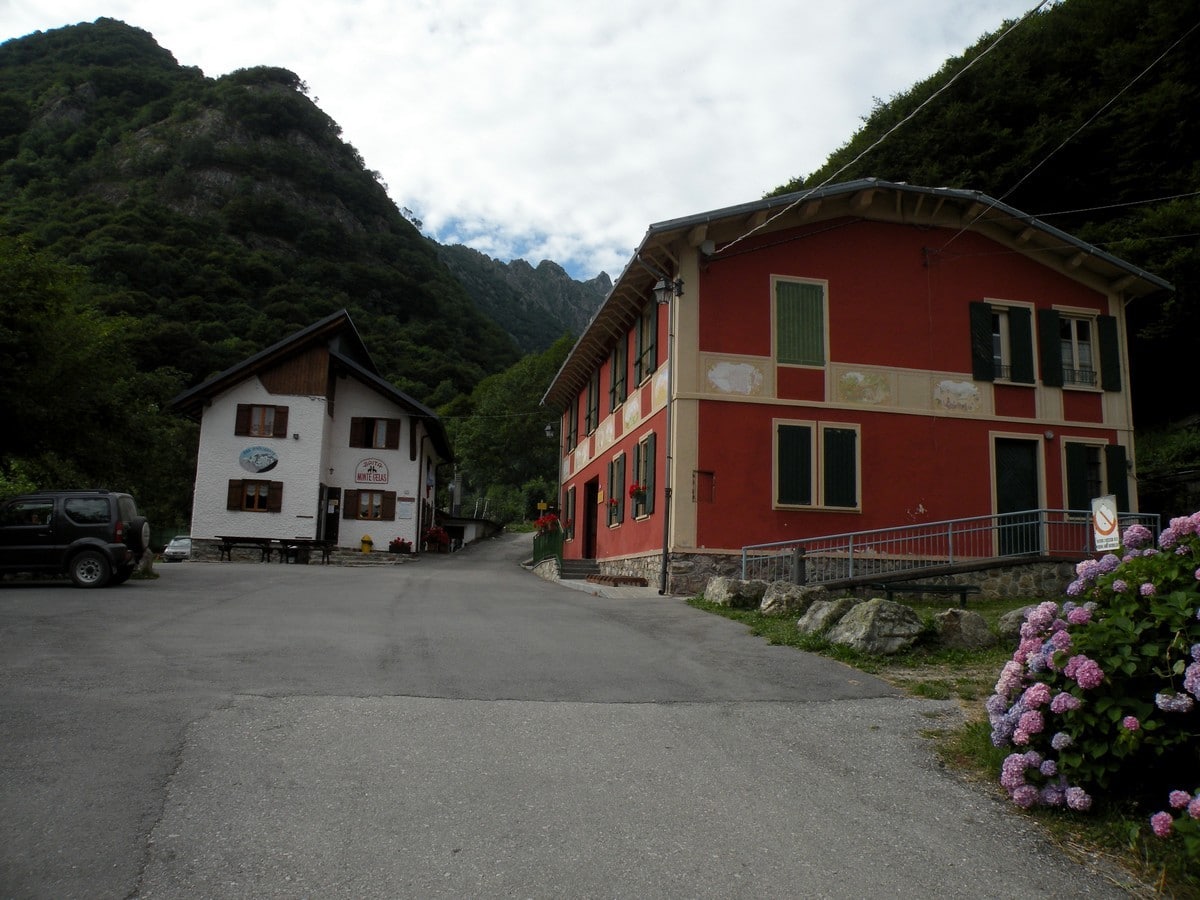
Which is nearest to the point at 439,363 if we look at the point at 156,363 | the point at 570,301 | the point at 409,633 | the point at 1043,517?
the point at 156,363

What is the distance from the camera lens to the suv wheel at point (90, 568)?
14922 mm

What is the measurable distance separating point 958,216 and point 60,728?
1810 centimetres

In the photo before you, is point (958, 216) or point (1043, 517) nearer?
point (1043, 517)

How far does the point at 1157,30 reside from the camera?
26.1 meters

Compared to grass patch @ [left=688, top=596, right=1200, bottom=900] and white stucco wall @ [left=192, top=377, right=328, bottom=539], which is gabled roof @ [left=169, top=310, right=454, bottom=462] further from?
grass patch @ [left=688, top=596, right=1200, bottom=900]

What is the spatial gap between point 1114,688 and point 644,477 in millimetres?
14448

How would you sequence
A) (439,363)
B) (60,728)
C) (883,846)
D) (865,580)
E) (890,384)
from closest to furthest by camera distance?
(883,846)
(60,728)
(865,580)
(890,384)
(439,363)

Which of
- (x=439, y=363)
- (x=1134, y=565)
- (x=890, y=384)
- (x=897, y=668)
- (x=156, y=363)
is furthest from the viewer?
(x=439, y=363)

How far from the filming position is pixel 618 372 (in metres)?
22.3

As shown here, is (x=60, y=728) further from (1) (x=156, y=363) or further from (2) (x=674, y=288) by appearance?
(1) (x=156, y=363)

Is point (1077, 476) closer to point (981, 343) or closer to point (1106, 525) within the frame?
point (981, 343)

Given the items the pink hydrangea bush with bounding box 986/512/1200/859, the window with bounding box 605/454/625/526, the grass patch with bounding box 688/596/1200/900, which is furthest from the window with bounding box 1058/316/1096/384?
the pink hydrangea bush with bounding box 986/512/1200/859

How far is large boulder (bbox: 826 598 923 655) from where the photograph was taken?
8.52 m

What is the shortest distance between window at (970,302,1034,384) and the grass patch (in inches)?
402
